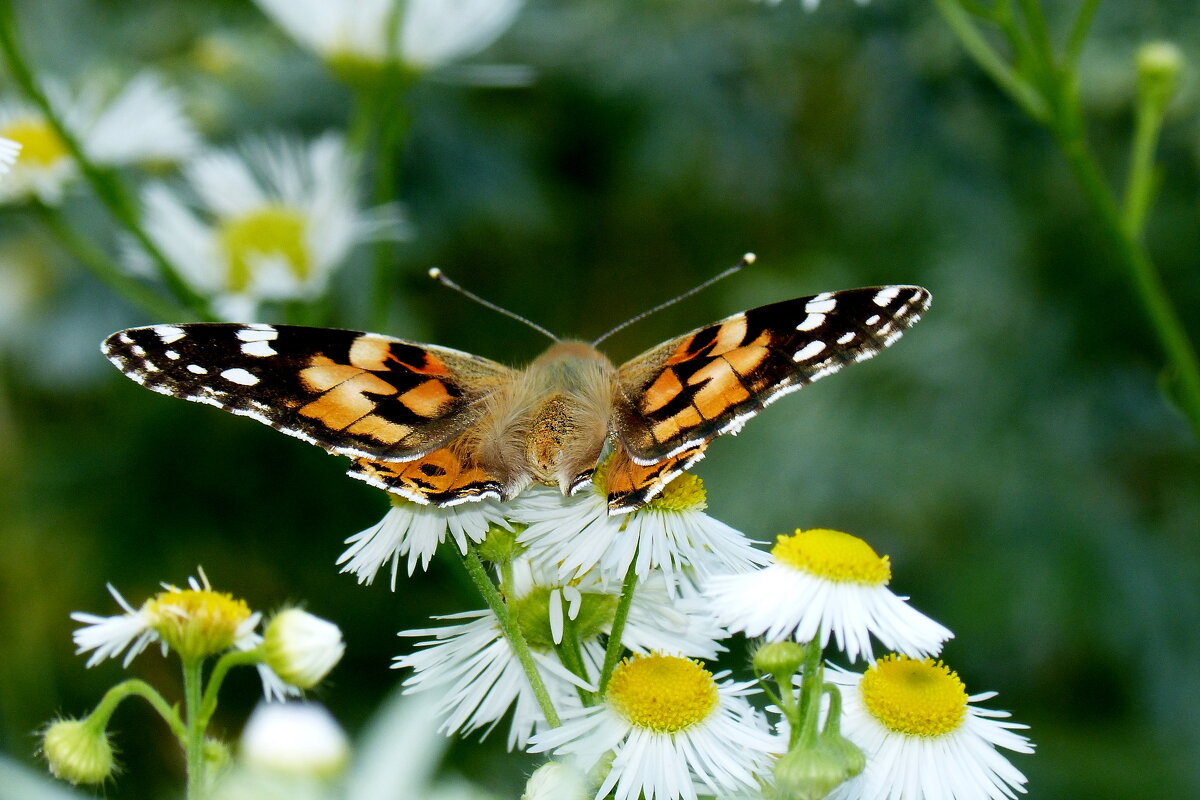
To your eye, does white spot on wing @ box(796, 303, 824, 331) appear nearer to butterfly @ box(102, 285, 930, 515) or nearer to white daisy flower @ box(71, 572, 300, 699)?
butterfly @ box(102, 285, 930, 515)

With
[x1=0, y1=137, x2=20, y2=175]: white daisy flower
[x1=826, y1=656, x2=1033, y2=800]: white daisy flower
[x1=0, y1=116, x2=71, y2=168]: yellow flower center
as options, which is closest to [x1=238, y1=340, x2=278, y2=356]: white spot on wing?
[x1=0, y1=137, x2=20, y2=175]: white daisy flower

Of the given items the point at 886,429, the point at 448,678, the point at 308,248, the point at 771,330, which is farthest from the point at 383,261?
the point at 886,429

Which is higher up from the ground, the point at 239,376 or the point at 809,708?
the point at 239,376

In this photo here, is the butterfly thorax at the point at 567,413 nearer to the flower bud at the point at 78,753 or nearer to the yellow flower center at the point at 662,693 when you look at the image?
the yellow flower center at the point at 662,693

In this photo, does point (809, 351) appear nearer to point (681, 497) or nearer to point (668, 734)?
point (681, 497)

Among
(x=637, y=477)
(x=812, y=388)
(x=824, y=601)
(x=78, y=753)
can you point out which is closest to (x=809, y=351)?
(x=637, y=477)

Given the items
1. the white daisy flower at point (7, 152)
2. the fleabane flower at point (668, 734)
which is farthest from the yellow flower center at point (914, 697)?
the white daisy flower at point (7, 152)

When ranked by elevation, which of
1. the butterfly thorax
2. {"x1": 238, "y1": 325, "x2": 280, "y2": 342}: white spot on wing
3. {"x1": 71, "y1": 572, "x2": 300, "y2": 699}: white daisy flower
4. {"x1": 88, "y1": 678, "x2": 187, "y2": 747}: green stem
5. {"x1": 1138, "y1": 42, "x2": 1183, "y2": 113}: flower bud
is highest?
{"x1": 1138, "y1": 42, "x2": 1183, "y2": 113}: flower bud
